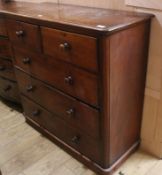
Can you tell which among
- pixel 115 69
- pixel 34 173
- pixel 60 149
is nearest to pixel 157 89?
pixel 115 69

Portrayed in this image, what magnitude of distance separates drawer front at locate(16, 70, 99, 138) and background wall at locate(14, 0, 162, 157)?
0.39 metres

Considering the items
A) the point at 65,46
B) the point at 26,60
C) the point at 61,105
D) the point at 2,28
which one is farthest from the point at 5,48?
the point at 65,46

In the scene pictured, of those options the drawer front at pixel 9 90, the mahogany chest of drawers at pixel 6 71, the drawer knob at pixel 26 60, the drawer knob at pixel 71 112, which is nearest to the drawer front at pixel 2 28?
the mahogany chest of drawers at pixel 6 71

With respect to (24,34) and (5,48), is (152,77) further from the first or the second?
(5,48)

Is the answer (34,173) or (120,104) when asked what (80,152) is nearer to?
(34,173)

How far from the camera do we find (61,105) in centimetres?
143

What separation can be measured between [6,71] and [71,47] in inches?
37.2

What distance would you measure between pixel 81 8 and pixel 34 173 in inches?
42.4

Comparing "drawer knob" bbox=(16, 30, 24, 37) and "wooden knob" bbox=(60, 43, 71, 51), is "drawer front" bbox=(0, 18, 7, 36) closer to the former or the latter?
"drawer knob" bbox=(16, 30, 24, 37)

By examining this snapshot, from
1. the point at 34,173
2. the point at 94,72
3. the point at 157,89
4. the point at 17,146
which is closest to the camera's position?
the point at 94,72

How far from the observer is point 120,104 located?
1.26 metres

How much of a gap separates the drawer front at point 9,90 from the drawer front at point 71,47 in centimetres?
75

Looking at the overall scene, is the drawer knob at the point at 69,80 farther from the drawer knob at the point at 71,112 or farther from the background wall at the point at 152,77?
the background wall at the point at 152,77

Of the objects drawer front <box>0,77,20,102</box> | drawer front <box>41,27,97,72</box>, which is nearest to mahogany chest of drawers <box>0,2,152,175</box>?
drawer front <box>41,27,97,72</box>
